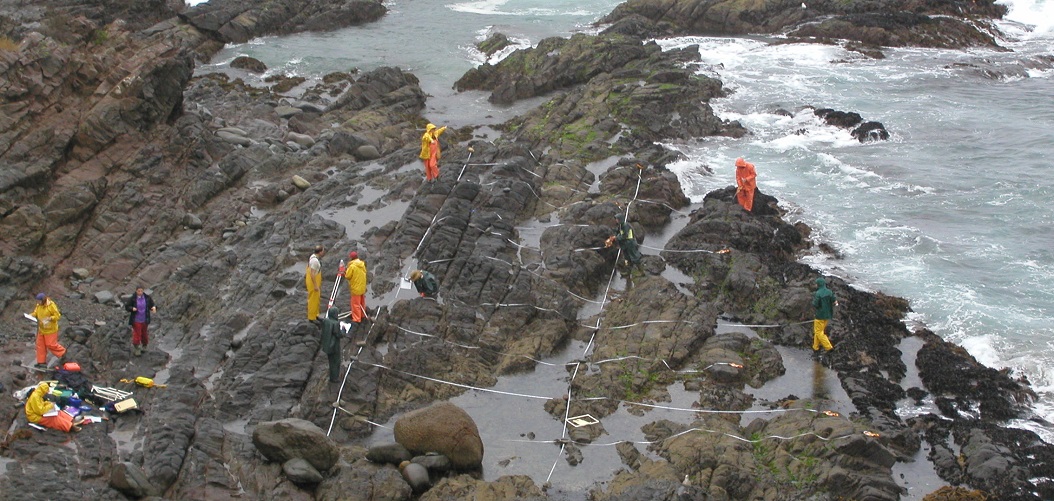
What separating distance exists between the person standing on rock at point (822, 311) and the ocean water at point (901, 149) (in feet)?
10.7

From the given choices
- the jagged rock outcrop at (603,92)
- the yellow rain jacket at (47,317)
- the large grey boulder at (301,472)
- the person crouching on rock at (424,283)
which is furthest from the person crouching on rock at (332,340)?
the jagged rock outcrop at (603,92)

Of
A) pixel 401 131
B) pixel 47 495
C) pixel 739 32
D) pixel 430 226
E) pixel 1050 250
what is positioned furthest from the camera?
pixel 739 32

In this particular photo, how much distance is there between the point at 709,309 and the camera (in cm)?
1853

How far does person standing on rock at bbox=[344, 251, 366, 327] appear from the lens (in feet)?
55.3

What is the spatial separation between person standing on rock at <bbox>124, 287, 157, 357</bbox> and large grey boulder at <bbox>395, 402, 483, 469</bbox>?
6.11m

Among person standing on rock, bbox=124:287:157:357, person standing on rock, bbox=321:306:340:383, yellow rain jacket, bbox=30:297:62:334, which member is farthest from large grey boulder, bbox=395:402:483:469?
yellow rain jacket, bbox=30:297:62:334

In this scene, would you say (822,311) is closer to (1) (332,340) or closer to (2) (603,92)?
(1) (332,340)

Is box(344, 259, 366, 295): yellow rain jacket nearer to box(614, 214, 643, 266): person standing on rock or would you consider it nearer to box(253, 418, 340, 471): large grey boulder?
box(253, 418, 340, 471): large grey boulder

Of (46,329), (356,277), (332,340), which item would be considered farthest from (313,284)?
(46,329)

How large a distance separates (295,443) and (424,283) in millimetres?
4840

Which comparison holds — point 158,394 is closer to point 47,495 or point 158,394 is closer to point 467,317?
point 47,495

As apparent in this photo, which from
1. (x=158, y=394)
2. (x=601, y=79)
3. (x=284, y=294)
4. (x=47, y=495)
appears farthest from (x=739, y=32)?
(x=47, y=495)

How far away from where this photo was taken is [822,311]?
17312 mm

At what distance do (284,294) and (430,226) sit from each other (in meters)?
3.56
